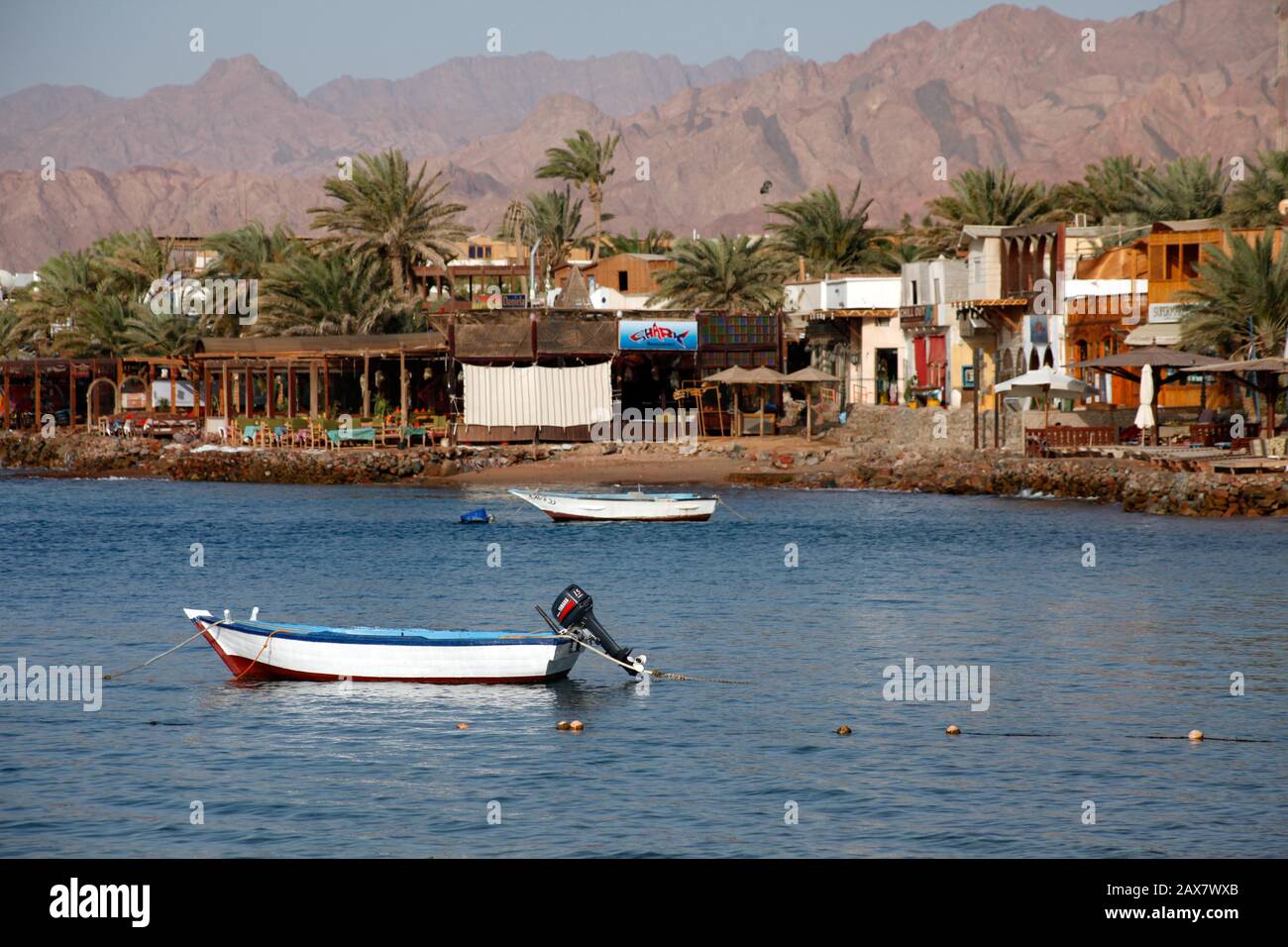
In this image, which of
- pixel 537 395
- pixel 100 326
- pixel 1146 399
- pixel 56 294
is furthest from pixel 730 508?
pixel 56 294

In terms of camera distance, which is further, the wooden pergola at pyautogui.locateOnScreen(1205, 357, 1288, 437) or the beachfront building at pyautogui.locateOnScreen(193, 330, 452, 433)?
the beachfront building at pyautogui.locateOnScreen(193, 330, 452, 433)

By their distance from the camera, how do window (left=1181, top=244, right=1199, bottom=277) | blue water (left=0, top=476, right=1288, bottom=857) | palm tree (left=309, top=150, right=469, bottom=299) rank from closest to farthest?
blue water (left=0, top=476, right=1288, bottom=857)
window (left=1181, top=244, right=1199, bottom=277)
palm tree (left=309, top=150, right=469, bottom=299)

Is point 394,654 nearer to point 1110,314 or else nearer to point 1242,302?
point 1242,302

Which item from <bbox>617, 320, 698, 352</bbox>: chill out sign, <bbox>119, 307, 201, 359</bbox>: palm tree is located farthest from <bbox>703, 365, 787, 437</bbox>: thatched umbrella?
<bbox>119, 307, 201, 359</bbox>: palm tree

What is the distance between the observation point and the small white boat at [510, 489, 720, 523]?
175ft

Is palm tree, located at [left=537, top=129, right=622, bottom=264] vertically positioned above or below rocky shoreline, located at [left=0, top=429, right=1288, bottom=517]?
above

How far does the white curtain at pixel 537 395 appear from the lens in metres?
70.1

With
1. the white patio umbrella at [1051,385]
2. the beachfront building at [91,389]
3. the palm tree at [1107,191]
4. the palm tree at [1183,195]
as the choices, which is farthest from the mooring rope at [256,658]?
the palm tree at [1107,191]

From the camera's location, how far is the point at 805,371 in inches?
2798

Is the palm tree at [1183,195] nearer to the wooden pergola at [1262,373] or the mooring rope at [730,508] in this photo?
the wooden pergola at [1262,373]

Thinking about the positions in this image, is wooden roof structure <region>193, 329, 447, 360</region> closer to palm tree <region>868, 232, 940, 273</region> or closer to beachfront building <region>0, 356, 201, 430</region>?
beachfront building <region>0, 356, 201, 430</region>

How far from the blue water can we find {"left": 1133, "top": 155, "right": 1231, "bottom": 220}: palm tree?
36.9 metres
